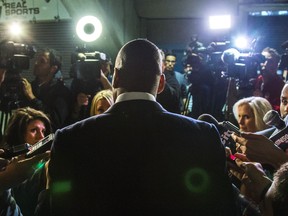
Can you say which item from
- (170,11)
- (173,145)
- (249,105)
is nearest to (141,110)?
(173,145)

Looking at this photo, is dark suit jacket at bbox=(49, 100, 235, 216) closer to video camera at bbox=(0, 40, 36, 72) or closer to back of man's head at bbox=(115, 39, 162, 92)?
back of man's head at bbox=(115, 39, 162, 92)

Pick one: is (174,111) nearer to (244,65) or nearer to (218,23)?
(244,65)

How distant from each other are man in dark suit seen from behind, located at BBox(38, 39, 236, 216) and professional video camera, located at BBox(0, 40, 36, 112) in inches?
70.8

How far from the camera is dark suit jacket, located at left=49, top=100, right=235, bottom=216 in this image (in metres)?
1.10

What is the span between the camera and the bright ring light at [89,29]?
2.96 m

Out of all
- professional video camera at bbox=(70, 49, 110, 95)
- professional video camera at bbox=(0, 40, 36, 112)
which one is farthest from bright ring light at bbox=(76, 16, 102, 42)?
professional video camera at bbox=(0, 40, 36, 112)

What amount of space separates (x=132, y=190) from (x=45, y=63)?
2419mm

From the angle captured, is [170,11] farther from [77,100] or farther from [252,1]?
[77,100]

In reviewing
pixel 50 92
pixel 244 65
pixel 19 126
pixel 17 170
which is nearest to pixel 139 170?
pixel 17 170

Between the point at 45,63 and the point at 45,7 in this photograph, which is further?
the point at 45,7

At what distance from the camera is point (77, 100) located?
9.67 ft

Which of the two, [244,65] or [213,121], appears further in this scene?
[244,65]

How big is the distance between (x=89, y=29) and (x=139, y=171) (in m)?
2.09

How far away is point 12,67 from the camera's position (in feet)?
9.21
